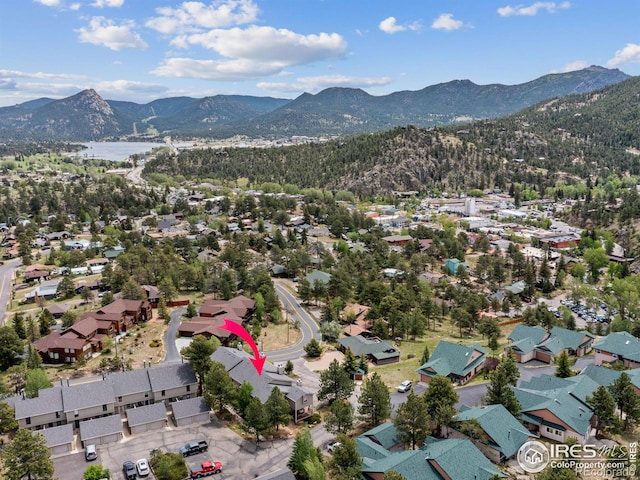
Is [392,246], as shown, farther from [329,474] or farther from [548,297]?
[329,474]

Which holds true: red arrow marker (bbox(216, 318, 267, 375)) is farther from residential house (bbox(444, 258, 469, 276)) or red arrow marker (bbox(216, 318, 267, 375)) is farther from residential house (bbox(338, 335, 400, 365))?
residential house (bbox(444, 258, 469, 276))

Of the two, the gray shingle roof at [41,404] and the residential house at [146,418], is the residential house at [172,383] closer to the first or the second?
the residential house at [146,418]

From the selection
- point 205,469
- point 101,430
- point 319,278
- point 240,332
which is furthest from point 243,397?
point 319,278

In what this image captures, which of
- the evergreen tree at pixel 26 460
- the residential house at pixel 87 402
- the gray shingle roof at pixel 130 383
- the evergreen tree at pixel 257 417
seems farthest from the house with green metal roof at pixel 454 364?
the evergreen tree at pixel 26 460

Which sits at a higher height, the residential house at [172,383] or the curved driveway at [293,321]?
the residential house at [172,383]

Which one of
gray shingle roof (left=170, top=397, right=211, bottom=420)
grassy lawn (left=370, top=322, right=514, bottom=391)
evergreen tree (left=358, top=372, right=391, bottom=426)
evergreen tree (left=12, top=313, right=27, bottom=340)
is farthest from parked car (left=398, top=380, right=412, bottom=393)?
evergreen tree (left=12, top=313, right=27, bottom=340)

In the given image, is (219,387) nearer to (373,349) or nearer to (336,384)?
(336,384)
